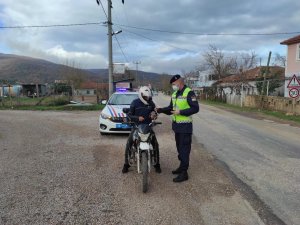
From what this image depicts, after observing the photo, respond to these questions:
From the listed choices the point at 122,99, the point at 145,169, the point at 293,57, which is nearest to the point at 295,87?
the point at 122,99

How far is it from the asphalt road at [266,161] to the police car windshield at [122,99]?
266 centimetres

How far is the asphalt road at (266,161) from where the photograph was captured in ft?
16.7

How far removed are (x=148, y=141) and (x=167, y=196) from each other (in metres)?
1.03

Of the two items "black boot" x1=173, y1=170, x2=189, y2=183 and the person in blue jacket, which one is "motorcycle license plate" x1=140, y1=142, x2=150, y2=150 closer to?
the person in blue jacket

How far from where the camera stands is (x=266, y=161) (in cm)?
775

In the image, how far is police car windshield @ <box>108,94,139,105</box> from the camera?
1238 cm

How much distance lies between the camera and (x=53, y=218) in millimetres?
4305

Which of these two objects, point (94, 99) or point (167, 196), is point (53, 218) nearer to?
point (167, 196)

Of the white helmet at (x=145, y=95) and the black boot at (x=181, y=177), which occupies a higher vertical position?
the white helmet at (x=145, y=95)

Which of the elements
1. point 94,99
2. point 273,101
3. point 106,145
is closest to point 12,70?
point 94,99

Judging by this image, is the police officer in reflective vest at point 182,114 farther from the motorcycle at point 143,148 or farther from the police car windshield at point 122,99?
the police car windshield at point 122,99

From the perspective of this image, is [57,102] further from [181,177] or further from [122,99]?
[181,177]

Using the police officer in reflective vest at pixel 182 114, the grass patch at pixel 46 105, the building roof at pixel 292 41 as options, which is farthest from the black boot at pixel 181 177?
the building roof at pixel 292 41

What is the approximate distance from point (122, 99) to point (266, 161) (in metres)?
6.28
